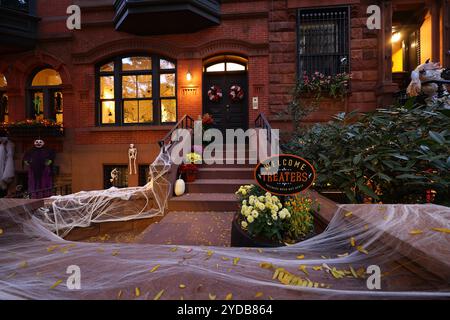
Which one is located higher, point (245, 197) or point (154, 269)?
point (245, 197)

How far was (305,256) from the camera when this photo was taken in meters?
2.88

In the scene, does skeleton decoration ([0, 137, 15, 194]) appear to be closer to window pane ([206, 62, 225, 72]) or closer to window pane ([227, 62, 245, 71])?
window pane ([206, 62, 225, 72])

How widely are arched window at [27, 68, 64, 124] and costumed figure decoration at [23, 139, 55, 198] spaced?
1.93m

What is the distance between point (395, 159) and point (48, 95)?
1252 cm

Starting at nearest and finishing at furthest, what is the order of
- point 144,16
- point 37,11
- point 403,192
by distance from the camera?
point 403,192
point 144,16
point 37,11

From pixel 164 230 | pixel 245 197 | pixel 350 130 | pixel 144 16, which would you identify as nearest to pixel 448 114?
pixel 350 130

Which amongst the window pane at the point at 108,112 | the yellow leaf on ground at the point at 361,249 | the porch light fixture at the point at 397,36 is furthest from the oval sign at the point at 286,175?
the porch light fixture at the point at 397,36

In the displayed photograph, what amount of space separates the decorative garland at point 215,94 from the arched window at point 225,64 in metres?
0.78

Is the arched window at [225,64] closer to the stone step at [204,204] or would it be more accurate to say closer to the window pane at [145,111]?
the window pane at [145,111]

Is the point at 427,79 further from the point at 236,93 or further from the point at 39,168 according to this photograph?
the point at 39,168

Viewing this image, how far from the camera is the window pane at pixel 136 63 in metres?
10.9
